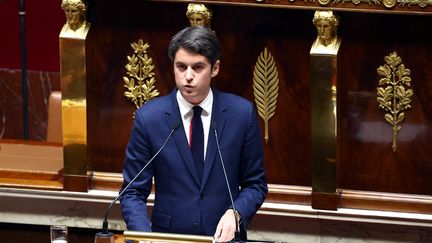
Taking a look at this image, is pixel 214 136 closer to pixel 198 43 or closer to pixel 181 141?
pixel 181 141

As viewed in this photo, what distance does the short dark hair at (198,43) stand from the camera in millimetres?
3455

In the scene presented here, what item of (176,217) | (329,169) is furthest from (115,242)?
(329,169)

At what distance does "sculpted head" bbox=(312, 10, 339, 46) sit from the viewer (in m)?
4.29

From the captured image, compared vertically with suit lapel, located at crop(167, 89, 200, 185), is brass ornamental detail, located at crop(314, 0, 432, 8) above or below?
above

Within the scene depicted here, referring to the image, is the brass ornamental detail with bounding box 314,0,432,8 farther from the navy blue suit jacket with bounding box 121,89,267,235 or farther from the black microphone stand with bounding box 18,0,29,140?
the black microphone stand with bounding box 18,0,29,140

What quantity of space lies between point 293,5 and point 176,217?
103cm

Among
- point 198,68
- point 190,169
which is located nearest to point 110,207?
point 190,169

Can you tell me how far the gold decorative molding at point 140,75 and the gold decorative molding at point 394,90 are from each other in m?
0.72

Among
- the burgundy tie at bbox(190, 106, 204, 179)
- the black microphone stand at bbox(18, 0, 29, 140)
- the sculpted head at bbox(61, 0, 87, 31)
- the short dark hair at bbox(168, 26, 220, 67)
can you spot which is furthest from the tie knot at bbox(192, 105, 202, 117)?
the black microphone stand at bbox(18, 0, 29, 140)

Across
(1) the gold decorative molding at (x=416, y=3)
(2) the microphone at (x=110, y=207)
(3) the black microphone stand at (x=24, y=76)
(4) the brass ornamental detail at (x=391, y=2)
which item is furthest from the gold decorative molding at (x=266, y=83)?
(3) the black microphone stand at (x=24, y=76)

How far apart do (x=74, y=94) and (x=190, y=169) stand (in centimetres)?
108

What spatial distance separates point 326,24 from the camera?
169 inches

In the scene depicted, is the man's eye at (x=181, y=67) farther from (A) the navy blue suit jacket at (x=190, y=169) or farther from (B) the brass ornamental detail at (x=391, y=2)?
(B) the brass ornamental detail at (x=391, y=2)

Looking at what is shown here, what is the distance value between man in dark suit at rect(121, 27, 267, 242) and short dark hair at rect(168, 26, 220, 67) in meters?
0.04
